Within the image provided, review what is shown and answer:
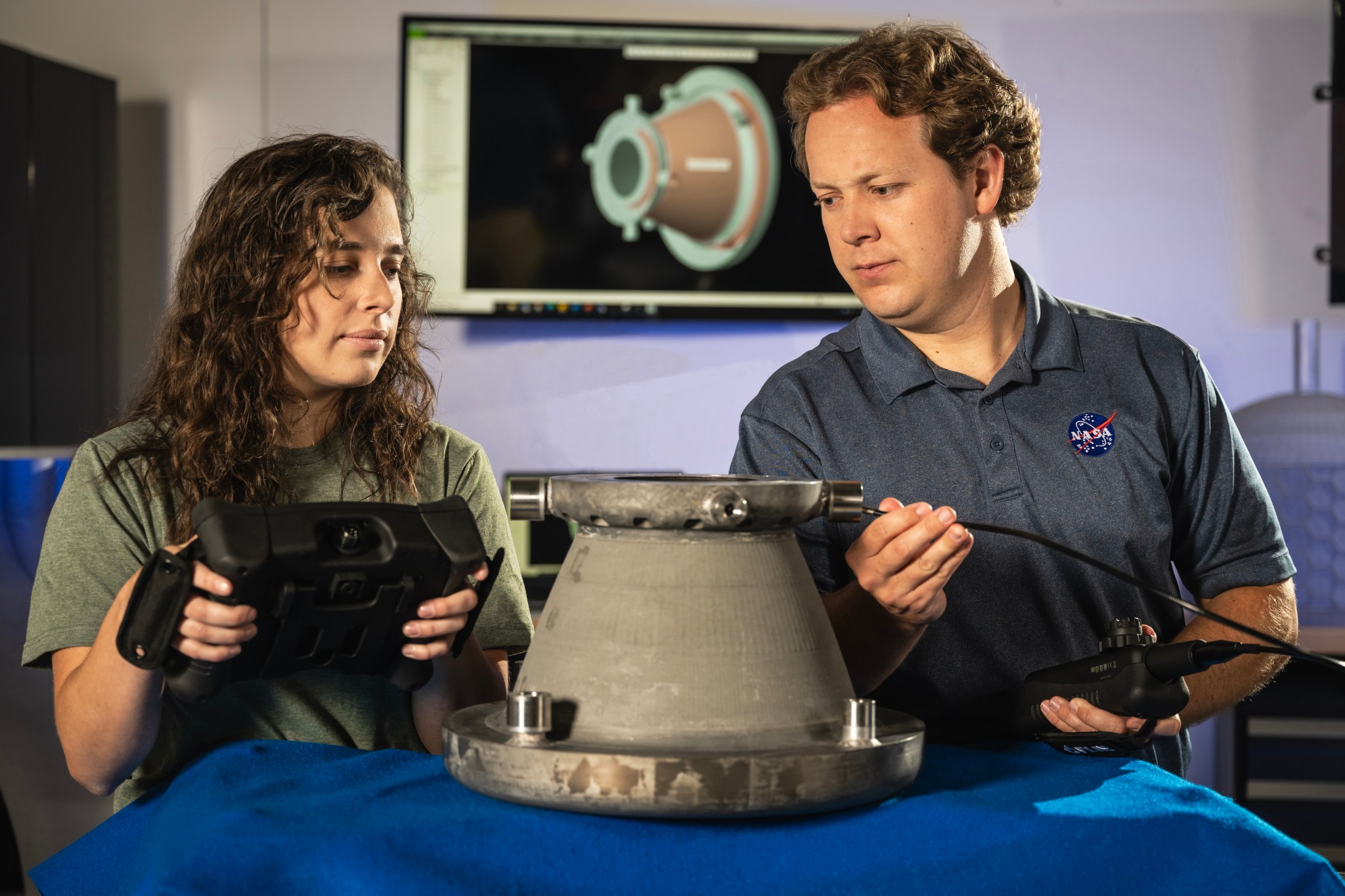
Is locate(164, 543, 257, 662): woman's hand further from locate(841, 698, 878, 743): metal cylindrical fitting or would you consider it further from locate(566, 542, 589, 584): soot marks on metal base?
locate(841, 698, 878, 743): metal cylindrical fitting

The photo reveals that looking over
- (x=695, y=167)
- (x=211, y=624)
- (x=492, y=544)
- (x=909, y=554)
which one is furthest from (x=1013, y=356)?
(x=695, y=167)

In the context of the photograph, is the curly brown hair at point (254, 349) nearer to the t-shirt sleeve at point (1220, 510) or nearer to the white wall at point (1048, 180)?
the t-shirt sleeve at point (1220, 510)

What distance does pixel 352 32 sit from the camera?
9.75 feet

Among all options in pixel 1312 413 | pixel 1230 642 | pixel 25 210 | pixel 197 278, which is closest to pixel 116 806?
pixel 197 278

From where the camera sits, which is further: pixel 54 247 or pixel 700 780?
pixel 54 247

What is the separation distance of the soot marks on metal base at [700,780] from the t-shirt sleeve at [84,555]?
679mm

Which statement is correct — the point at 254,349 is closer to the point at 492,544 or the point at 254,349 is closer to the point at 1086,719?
the point at 492,544

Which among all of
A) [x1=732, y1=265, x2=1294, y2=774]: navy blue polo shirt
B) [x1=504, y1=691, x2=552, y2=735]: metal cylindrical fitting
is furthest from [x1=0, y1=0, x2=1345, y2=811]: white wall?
[x1=504, y1=691, x2=552, y2=735]: metal cylindrical fitting

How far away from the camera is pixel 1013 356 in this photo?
144 centimetres

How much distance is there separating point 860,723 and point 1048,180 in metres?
2.54

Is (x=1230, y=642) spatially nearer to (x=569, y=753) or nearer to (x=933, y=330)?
(x=569, y=753)

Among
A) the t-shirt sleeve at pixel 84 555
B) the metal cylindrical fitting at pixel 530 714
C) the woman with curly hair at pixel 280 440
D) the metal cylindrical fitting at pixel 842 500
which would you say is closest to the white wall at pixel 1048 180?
the woman with curly hair at pixel 280 440

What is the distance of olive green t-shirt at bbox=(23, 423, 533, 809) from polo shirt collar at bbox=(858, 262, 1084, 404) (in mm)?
492

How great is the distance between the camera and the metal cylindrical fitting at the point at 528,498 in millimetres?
917
